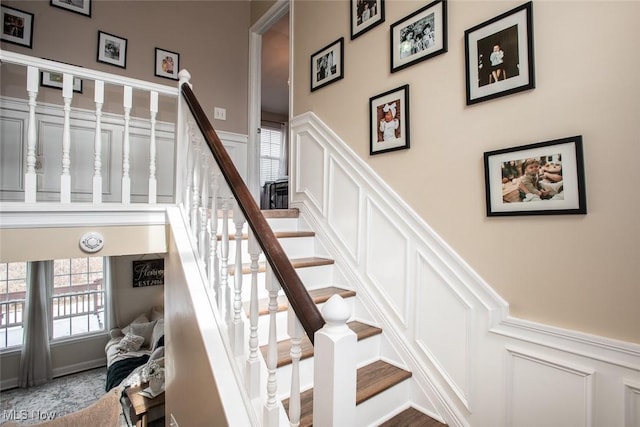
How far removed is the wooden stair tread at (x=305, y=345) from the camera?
1.42 metres

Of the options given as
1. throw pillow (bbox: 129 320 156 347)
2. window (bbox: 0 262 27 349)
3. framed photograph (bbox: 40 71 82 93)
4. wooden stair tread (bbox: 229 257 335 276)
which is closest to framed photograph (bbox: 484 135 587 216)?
wooden stair tread (bbox: 229 257 335 276)

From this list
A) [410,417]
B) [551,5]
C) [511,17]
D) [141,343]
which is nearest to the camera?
[551,5]

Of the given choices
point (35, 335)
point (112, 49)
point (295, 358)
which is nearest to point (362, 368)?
point (295, 358)

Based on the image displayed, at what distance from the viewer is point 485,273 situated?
4.85 ft

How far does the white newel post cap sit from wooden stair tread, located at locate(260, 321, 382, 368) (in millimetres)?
496

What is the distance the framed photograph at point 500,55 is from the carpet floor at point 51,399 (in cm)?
469

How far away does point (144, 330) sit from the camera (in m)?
4.93

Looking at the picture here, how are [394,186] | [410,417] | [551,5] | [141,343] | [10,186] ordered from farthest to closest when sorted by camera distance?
[141,343], [10,186], [394,186], [410,417], [551,5]

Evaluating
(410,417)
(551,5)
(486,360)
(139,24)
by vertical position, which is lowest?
(410,417)

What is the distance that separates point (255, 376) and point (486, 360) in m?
1.02

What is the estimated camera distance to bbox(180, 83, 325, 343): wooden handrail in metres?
0.90

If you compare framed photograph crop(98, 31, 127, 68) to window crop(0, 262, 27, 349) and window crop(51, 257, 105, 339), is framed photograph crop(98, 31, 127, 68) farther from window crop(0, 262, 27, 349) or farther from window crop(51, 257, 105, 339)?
window crop(0, 262, 27, 349)

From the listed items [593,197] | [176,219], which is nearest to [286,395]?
[176,219]

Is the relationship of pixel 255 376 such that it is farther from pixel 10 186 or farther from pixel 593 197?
pixel 10 186
